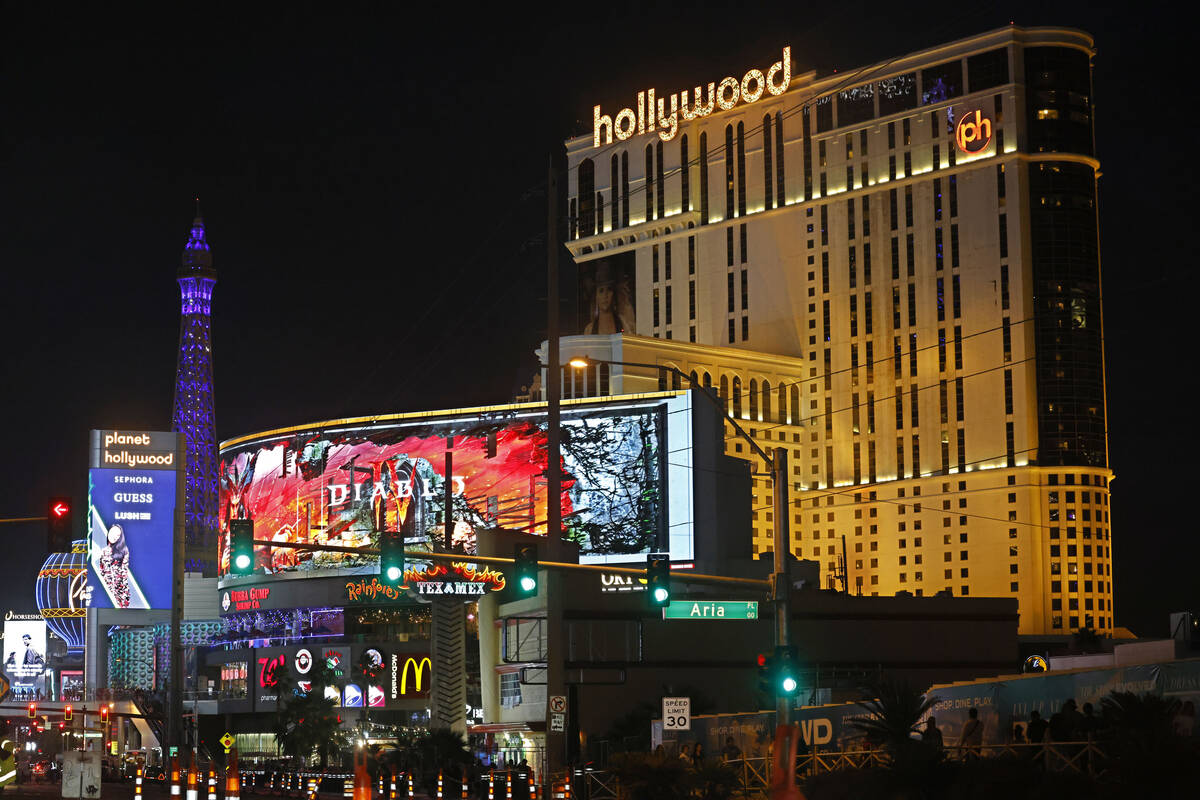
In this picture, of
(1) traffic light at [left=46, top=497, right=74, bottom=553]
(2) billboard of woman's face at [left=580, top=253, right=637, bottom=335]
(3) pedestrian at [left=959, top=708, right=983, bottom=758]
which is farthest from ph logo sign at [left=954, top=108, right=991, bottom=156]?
(3) pedestrian at [left=959, top=708, right=983, bottom=758]


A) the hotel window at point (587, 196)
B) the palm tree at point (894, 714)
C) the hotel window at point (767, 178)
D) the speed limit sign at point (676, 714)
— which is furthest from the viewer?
the hotel window at point (587, 196)

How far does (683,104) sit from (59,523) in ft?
438

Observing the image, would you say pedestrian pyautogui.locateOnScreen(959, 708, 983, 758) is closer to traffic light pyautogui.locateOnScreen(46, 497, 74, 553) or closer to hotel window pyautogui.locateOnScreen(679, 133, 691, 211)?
traffic light pyautogui.locateOnScreen(46, 497, 74, 553)

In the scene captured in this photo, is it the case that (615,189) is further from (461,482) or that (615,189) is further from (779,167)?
(461,482)

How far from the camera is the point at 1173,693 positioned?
26.3 metres

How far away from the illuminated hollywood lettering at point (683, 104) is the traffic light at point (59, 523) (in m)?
128

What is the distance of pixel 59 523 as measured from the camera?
3588cm

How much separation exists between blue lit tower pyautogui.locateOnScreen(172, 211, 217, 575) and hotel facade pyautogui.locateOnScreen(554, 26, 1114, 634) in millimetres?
52665

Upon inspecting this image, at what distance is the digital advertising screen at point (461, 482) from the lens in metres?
117

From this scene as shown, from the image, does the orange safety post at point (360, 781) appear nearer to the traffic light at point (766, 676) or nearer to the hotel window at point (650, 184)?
the traffic light at point (766, 676)

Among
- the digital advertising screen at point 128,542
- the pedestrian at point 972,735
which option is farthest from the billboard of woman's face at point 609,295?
the pedestrian at point 972,735

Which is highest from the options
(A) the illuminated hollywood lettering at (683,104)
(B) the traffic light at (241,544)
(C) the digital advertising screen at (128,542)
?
(A) the illuminated hollywood lettering at (683,104)

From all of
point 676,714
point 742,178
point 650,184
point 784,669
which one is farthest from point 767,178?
point 784,669

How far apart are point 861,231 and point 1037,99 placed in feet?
67.1
